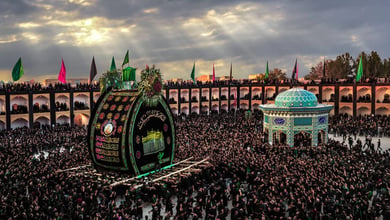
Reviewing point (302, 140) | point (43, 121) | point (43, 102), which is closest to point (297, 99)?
point (302, 140)

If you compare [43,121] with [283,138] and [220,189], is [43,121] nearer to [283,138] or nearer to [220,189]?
[283,138]

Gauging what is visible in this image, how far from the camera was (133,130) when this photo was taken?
72.5ft

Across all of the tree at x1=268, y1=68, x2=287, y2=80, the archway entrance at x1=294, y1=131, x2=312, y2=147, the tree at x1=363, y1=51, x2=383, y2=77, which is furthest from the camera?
the tree at x1=268, y1=68, x2=287, y2=80

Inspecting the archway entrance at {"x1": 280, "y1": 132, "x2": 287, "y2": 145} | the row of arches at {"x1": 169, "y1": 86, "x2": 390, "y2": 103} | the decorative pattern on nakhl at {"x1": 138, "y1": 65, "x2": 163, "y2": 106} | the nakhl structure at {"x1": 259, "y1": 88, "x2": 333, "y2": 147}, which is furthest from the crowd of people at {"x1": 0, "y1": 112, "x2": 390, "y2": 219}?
the row of arches at {"x1": 169, "y1": 86, "x2": 390, "y2": 103}

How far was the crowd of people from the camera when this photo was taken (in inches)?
608

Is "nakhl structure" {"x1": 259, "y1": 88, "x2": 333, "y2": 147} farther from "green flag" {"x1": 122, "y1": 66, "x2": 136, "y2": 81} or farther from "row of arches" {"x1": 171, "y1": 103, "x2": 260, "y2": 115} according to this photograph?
"row of arches" {"x1": 171, "y1": 103, "x2": 260, "y2": 115}

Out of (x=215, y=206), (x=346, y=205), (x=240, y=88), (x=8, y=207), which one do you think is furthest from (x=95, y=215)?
(x=240, y=88)

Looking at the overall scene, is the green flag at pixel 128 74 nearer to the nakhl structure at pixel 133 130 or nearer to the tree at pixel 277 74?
the nakhl structure at pixel 133 130

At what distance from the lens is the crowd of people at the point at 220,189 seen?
1545 centimetres

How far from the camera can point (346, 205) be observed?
52.2ft

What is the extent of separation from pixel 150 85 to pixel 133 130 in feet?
10.4

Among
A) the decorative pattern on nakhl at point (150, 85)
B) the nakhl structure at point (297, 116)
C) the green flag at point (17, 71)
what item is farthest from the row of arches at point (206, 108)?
the decorative pattern on nakhl at point (150, 85)

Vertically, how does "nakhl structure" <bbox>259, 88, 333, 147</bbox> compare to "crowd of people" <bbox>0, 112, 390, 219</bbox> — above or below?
above

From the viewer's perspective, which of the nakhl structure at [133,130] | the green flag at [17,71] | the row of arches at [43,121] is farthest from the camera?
the row of arches at [43,121]
